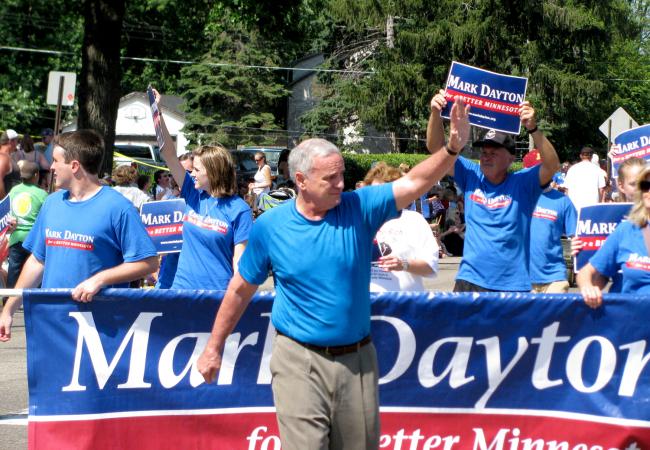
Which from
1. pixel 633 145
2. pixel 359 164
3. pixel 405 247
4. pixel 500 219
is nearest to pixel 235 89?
pixel 359 164

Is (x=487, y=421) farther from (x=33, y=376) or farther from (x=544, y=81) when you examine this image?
(x=544, y=81)

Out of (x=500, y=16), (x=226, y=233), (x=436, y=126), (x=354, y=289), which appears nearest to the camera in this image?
(x=354, y=289)

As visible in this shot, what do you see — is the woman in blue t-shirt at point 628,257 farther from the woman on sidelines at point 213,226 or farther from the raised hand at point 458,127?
the woman on sidelines at point 213,226

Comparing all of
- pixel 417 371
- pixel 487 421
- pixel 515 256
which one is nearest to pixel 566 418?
pixel 487 421

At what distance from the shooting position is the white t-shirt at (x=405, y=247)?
6.65 metres

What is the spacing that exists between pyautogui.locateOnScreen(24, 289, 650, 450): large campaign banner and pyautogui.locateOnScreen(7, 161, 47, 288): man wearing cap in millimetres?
7227

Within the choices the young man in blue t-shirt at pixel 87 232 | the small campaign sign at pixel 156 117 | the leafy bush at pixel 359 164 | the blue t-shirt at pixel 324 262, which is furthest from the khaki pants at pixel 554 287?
the leafy bush at pixel 359 164

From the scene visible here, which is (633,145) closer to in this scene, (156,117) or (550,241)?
(550,241)

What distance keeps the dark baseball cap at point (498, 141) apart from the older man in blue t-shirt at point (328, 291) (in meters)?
2.78

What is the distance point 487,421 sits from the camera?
6270 mm

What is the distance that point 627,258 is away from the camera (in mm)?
6145

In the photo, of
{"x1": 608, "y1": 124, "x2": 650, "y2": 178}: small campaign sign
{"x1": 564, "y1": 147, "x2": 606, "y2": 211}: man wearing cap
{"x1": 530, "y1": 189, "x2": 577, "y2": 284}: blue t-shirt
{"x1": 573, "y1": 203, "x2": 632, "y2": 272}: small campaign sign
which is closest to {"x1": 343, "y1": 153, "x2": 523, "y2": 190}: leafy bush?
{"x1": 564, "y1": 147, "x2": 606, "y2": 211}: man wearing cap

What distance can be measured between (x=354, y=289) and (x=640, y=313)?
2110 millimetres

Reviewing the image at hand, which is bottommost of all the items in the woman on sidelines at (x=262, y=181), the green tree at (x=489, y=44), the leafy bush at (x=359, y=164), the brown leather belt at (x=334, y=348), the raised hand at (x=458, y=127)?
the leafy bush at (x=359, y=164)
